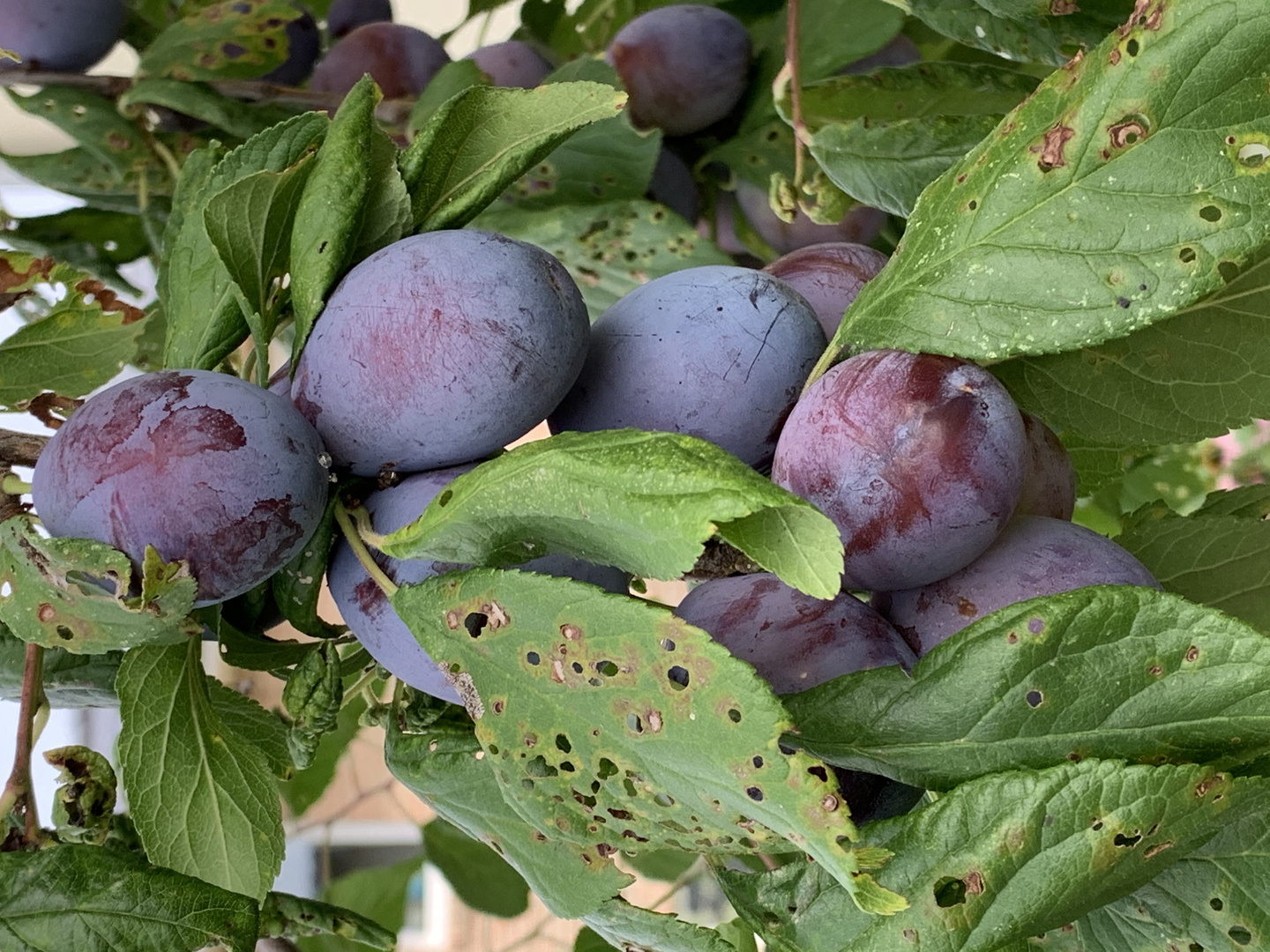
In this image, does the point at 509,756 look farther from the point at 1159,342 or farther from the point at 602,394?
the point at 1159,342

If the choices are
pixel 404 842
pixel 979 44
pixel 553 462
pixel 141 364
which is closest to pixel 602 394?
pixel 553 462

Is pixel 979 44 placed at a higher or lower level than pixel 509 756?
higher

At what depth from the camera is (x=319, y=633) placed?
0.41m

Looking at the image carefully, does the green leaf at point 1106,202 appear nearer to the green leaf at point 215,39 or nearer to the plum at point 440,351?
the plum at point 440,351

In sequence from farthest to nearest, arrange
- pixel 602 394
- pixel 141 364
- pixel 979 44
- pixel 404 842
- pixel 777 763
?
pixel 404 842
pixel 141 364
pixel 979 44
pixel 602 394
pixel 777 763

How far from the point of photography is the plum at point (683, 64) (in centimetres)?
72

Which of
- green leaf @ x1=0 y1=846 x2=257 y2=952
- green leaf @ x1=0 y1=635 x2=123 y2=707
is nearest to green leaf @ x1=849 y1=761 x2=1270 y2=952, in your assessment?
green leaf @ x1=0 y1=846 x2=257 y2=952

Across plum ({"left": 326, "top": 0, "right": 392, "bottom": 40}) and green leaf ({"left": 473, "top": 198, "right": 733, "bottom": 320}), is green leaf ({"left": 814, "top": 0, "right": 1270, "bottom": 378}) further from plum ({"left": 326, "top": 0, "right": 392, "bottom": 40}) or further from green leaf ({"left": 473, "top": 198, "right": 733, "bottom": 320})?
plum ({"left": 326, "top": 0, "right": 392, "bottom": 40})

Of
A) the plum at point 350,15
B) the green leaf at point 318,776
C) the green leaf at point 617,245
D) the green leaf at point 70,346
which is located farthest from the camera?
the green leaf at point 318,776

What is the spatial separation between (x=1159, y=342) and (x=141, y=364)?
2.01ft

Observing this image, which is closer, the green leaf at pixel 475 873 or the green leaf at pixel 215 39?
the green leaf at pixel 215 39

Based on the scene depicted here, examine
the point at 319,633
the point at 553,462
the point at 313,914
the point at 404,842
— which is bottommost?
the point at 404,842

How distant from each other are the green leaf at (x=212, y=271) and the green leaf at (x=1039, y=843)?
0.93ft

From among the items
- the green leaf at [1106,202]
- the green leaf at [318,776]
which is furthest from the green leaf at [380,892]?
the green leaf at [1106,202]
